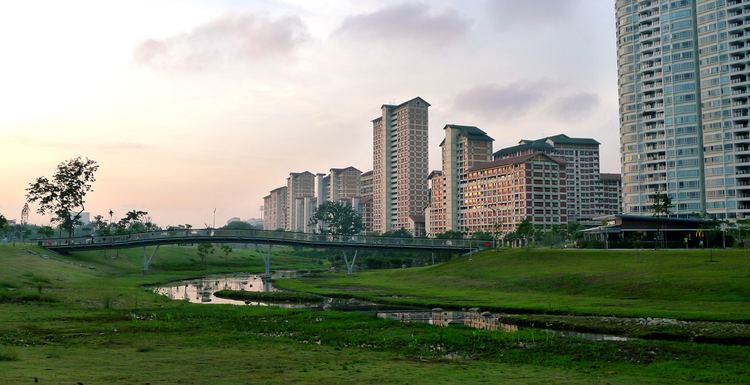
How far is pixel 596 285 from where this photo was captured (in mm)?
69312

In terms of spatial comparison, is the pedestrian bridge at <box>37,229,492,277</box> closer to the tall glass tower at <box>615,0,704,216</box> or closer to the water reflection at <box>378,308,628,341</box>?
the water reflection at <box>378,308,628,341</box>

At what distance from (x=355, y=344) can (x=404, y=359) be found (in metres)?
6.14

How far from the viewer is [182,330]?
39.5 m

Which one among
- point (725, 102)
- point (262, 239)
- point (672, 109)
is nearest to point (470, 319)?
point (262, 239)

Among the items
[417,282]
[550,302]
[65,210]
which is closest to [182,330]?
[550,302]

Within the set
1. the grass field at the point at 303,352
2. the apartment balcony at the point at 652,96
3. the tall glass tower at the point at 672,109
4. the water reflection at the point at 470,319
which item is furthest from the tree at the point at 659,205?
the grass field at the point at 303,352

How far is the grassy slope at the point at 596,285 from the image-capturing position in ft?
175

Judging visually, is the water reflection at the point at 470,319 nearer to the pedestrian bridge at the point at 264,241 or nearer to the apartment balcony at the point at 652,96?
the pedestrian bridge at the point at 264,241

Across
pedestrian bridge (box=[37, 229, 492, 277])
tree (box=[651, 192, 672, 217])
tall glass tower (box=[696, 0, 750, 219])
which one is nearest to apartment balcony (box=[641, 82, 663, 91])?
tall glass tower (box=[696, 0, 750, 219])

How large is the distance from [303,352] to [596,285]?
48288mm

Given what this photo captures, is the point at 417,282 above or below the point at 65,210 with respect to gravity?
below

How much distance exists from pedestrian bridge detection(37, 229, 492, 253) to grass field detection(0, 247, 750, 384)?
238 feet

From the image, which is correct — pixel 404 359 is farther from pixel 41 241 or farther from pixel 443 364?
pixel 41 241

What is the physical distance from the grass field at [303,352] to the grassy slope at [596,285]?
56.5ft
